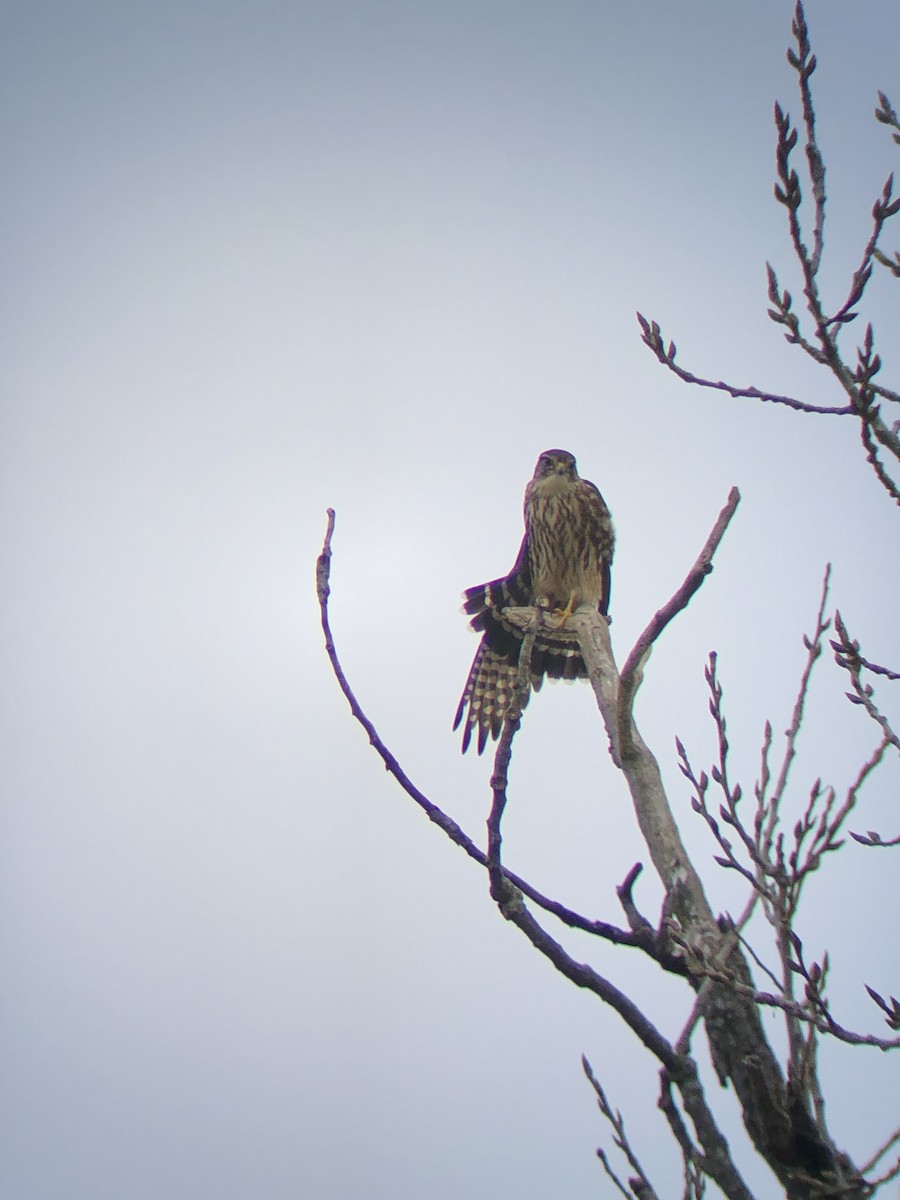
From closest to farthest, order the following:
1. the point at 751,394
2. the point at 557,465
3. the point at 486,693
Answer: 1. the point at 751,394
2. the point at 486,693
3. the point at 557,465

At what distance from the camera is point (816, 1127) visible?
1607mm

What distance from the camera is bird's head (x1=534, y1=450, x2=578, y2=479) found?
17.0 ft

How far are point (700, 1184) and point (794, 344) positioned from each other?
1316 millimetres

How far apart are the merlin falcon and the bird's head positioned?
0.03 feet

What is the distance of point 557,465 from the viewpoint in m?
5.21

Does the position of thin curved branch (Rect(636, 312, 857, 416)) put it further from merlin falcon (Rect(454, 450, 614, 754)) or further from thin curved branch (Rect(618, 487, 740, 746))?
merlin falcon (Rect(454, 450, 614, 754))

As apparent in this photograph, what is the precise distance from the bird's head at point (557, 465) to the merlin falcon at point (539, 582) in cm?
1

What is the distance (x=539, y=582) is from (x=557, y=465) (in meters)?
0.69

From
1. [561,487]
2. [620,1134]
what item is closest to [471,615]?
[561,487]

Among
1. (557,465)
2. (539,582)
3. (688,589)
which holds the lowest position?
(688,589)

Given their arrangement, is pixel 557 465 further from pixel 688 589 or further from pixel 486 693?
pixel 688 589

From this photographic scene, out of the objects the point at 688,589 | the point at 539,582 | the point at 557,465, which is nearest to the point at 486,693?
the point at 539,582

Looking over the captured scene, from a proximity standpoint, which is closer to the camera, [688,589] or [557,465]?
[688,589]

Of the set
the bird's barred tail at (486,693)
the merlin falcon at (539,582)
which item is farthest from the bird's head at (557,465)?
the bird's barred tail at (486,693)
